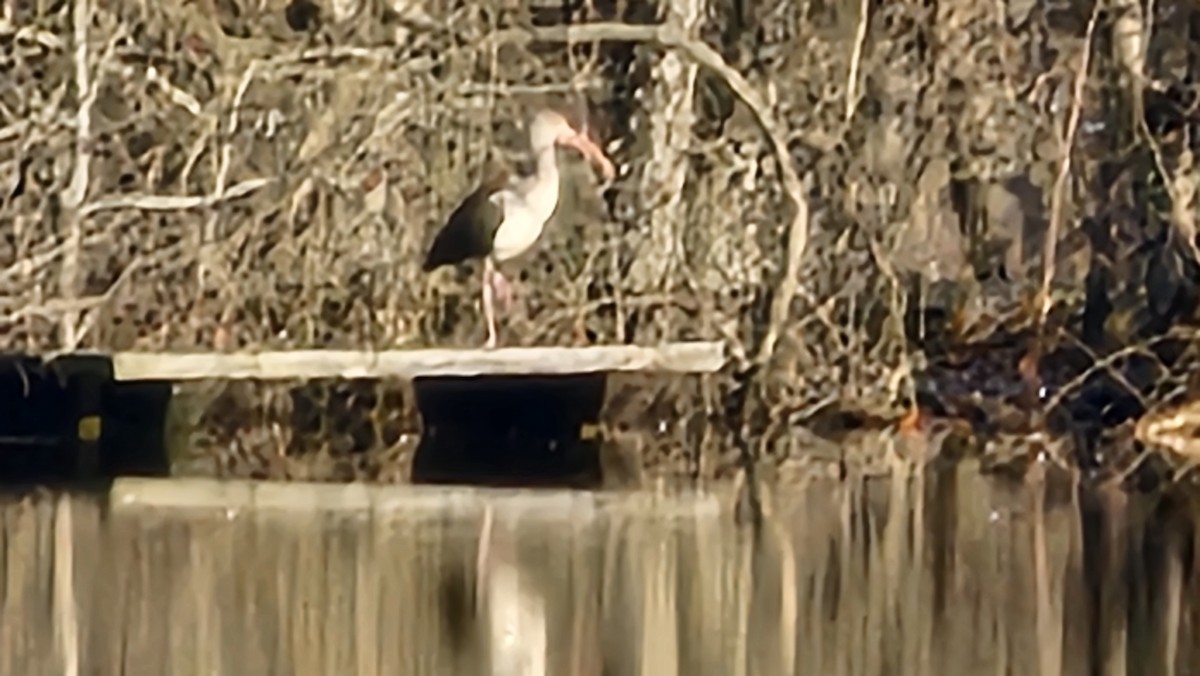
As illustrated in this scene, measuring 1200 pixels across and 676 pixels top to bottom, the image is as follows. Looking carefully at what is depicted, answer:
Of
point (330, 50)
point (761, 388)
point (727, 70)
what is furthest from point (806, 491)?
point (330, 50)

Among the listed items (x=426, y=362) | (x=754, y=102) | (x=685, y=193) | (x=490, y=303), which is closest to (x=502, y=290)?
(x=490, y=303)

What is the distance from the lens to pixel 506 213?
2.06m

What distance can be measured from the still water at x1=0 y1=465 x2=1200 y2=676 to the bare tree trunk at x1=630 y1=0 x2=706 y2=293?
0.96ft

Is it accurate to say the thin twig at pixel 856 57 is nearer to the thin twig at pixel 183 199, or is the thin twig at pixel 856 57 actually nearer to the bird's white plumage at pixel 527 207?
the bird's white plumage at pixel 527 207

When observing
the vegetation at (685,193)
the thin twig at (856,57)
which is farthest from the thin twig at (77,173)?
the thin twig at (856,57)

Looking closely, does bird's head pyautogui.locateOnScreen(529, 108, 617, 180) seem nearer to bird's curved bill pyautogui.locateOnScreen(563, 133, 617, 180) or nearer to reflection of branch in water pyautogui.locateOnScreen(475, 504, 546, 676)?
bird's curved bill pyautogui.locateOnScreen(563, 133, 617, 180)

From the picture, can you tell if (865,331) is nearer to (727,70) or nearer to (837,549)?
(727,70)

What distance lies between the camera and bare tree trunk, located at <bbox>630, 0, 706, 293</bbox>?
205cm

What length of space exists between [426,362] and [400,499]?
214 mm

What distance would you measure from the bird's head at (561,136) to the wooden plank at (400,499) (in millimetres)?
394

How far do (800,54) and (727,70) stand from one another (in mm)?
85

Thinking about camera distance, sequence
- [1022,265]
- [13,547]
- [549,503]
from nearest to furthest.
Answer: [13,547] < [549,503] < [1022,265]

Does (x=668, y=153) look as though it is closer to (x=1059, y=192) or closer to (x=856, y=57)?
(x=856, y=57)

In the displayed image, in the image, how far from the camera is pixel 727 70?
204 cm
